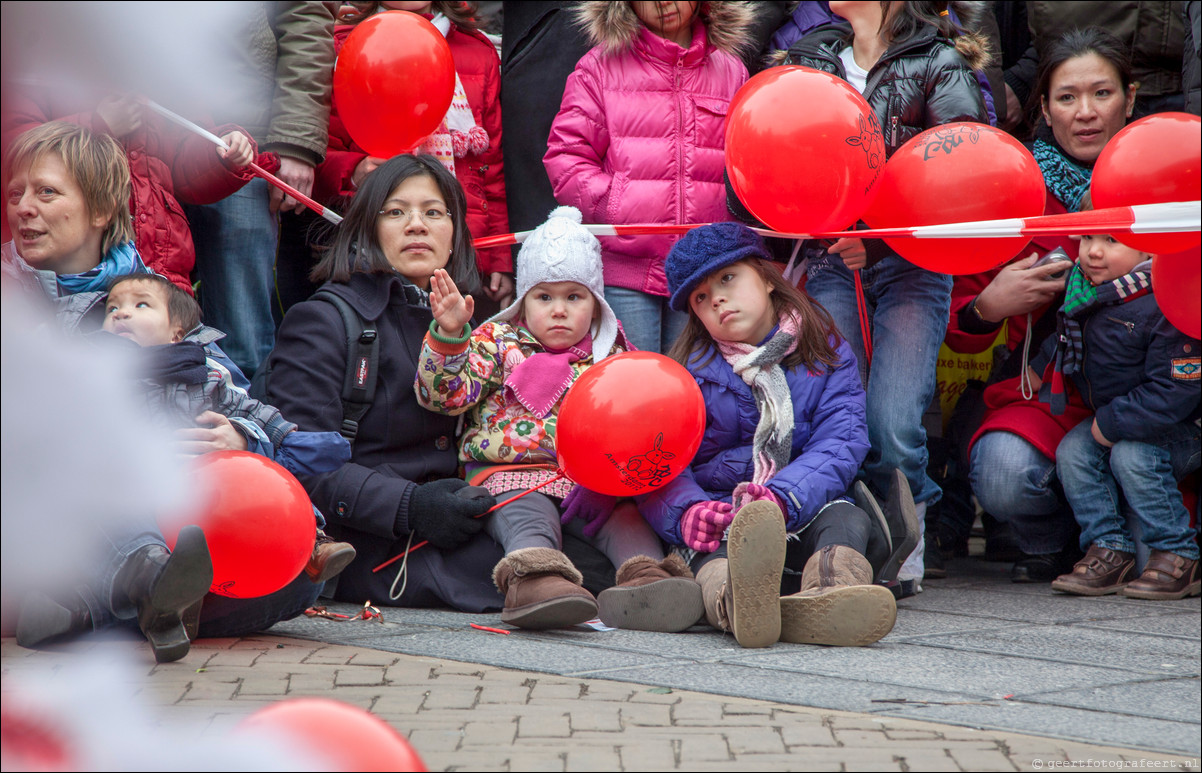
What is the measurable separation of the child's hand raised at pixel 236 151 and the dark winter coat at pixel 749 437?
172cm

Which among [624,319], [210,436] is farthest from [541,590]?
[624,319]

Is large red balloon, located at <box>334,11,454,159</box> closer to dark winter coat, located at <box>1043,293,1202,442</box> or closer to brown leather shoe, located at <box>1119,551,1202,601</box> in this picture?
dark winter coat, located at <box>1043,293,1202,442</box>

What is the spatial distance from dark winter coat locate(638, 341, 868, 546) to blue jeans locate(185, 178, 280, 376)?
158cm

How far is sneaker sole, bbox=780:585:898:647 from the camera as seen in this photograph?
11.8 feet

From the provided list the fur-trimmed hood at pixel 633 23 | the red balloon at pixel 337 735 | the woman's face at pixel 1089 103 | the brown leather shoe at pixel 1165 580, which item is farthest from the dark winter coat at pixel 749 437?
the red balloon at pixel 337 735

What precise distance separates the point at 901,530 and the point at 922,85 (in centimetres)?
163

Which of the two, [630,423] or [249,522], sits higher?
[630,423]

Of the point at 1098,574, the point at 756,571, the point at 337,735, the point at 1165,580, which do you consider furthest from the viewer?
the point at 1098,574

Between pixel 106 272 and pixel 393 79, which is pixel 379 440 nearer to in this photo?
pixel 106 272

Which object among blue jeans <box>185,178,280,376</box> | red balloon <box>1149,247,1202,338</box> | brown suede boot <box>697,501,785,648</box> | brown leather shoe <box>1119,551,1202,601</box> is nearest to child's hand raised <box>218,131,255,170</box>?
blue jeans <box>185,178,280,376</box>

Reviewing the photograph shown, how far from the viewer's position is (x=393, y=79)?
14.9 feet

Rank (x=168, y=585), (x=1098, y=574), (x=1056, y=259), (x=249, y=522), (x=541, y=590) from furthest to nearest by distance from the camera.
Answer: (x=1056, y=259) → (x=1098, y=574) → (x=541, y=590) → (x=249, y=522) → (x=168, y=585)

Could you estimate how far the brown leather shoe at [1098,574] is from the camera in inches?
193

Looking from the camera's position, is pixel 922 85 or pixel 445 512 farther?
A: pixel 922 85
